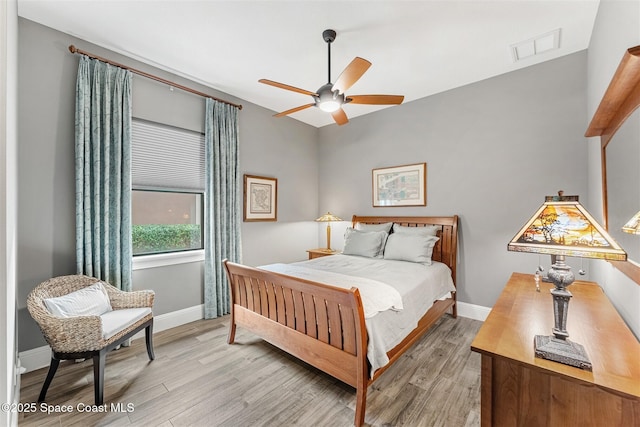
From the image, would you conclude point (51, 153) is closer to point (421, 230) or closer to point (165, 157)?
point (165, 157)

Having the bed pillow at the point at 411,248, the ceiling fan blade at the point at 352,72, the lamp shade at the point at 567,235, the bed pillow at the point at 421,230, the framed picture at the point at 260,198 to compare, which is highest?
the ceiling fan blade at the point at 352,72

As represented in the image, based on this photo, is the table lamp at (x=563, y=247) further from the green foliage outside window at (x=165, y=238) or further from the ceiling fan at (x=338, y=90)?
the green foliage outside window at (x=165, y=238)

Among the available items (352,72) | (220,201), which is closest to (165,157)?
(220,201)

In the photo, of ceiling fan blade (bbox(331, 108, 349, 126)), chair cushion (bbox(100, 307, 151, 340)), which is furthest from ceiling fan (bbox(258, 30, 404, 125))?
chair cushion (bbox(100, 307, 151, 340))

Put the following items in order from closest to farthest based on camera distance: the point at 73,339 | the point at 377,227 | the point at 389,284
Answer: the point at 73,339 < the point at 389,284 < the point at 377,227

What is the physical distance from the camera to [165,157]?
3.14 meters

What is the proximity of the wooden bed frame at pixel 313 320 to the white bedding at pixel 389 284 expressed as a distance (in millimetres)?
112

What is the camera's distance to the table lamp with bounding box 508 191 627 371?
3.31 feet

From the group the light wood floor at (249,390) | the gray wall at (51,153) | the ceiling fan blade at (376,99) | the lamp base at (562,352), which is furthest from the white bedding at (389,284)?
the gray wall at (51,153)

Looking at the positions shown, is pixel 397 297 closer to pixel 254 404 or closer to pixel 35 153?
pixel 254 404

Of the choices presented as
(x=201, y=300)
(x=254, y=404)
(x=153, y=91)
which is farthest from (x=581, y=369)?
(x=153, y=91)

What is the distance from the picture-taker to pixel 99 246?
255 centimetres

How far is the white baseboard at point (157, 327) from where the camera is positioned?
7.38 ft

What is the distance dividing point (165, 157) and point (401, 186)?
10.3ft
